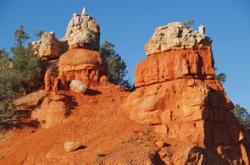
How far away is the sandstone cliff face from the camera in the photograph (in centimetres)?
2670

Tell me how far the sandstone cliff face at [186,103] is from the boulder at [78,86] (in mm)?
3348

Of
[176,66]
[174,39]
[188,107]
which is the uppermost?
[174,39]

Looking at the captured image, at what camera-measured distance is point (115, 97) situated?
32.8 meters

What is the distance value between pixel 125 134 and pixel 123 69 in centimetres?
2202

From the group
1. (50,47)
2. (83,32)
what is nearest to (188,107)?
(83,32)

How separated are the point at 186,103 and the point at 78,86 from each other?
7979mm

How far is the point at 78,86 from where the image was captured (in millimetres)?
32750

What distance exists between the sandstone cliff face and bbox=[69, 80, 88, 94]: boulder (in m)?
3.35

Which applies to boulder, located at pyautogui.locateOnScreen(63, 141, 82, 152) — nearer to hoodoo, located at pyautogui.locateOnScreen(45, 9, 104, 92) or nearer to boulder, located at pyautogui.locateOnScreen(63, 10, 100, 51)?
hoodoo, located at pyautogui.locateOnScreen(45, 9, 104, 92)

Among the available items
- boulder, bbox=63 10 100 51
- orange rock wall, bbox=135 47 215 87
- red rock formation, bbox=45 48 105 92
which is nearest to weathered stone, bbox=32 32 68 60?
boulder, bbox=63 10 100 51

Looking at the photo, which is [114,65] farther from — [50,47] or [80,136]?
[80,136]

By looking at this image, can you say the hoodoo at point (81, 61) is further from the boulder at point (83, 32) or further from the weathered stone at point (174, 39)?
the weathered stone at point (174, 39)

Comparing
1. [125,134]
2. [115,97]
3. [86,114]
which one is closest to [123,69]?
[115,97]

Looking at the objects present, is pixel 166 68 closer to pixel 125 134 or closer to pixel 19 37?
pixel 125 134
